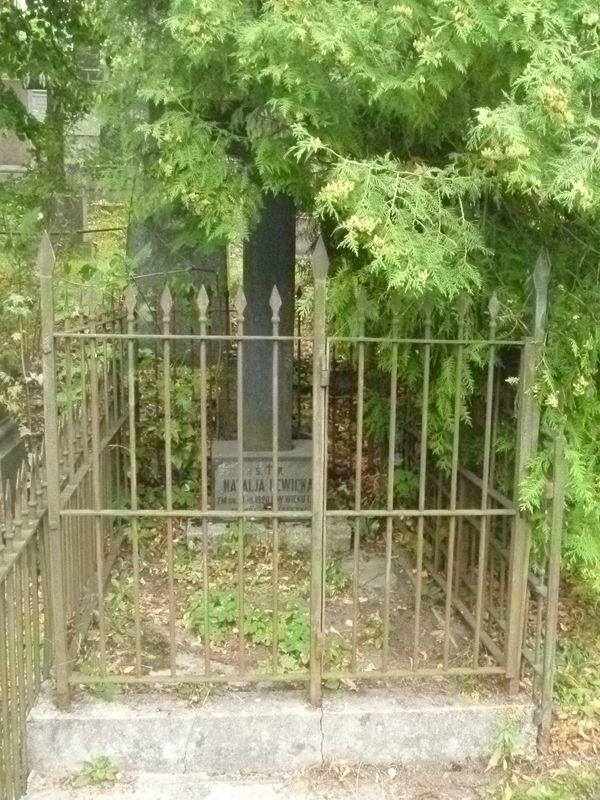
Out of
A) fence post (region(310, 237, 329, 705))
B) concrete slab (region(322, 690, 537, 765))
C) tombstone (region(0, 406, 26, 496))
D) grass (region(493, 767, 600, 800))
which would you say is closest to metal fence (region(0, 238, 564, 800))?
fence post (region(310, 237, 329, 705))

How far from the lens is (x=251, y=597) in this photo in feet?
14.6

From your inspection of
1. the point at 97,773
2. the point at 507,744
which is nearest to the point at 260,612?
the point at 97,773

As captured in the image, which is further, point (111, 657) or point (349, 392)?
point (349, 392)

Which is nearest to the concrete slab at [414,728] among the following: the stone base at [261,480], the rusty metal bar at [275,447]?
the rusty metal bar at [275,447]

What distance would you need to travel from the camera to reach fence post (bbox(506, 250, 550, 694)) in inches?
135

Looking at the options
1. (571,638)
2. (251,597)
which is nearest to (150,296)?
(251,597)

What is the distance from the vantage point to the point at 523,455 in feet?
11.7

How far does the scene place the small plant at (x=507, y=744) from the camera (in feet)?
11.9

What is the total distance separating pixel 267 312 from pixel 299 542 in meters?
1.35

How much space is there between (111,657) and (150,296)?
3.72 meters

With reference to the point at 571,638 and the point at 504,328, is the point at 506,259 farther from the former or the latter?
the point at 571,638

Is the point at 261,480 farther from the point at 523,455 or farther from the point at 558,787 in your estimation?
the point at 558,787

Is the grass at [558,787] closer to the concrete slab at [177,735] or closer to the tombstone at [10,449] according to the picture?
the concrete slab at [177,735]

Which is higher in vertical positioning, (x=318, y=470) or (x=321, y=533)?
(x=318, y=470)
